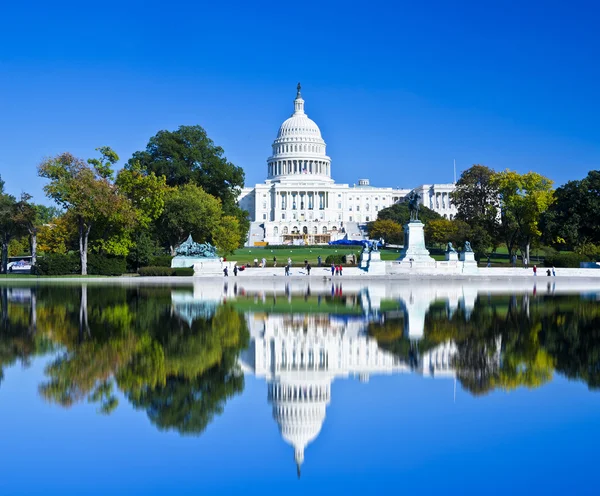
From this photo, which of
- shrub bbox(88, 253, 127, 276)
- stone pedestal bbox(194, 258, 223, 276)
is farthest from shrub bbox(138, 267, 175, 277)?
shrub bbox(88, 253, 127, 276)

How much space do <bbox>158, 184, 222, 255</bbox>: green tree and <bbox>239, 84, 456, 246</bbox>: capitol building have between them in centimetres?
9242

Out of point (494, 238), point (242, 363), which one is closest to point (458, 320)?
point (242, 363)

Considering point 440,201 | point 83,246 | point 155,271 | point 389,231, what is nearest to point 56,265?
point 83,246

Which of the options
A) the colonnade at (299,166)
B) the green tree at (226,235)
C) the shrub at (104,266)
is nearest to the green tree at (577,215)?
the green tree at (226,235)

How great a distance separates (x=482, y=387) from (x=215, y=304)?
53.1 feet

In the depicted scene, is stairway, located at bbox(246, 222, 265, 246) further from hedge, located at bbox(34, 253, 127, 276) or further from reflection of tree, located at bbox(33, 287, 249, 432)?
reflection of tree, located at bbox(33, 287, 249, 432)

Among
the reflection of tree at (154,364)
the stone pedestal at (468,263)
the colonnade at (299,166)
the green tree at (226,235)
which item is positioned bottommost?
the reflection of tree at (154,364)

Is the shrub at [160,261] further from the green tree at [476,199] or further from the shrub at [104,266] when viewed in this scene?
the green tree at [476,199]

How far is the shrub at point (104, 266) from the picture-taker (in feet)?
171

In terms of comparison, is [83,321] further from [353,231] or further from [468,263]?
[353,231]

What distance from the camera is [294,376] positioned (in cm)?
1288

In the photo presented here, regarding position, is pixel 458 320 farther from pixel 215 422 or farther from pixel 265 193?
pixel 265 193

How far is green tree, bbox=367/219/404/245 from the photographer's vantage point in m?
108

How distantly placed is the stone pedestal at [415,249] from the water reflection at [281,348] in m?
26.3
